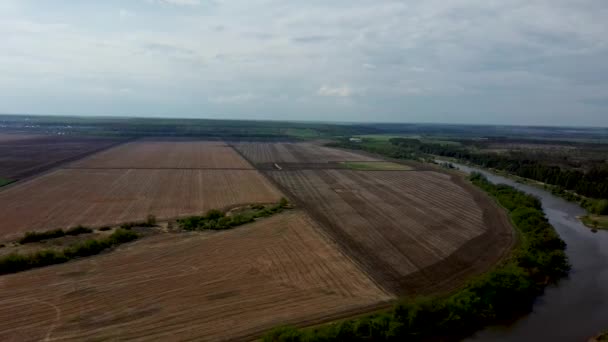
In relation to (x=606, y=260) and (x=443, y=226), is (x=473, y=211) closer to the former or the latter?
(x=443, y=226)

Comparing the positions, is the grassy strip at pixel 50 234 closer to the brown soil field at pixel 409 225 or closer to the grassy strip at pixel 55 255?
the grassy strip at pixel 55 255

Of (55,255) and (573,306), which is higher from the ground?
(55,255)

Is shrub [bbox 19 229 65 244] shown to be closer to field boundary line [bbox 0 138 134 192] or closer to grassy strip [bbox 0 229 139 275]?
grassy strip [bbox 0 229 139 275]

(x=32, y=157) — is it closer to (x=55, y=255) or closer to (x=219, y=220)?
(x=219, y=220)

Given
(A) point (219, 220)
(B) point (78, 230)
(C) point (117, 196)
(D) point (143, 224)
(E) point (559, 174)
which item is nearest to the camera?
(B) point (78, 230)

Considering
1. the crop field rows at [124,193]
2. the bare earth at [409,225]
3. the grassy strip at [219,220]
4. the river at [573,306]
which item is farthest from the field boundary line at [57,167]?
the river at [573,306]

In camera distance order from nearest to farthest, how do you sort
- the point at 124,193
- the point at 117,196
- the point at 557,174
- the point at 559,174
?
the point at 117,196 < the point at 124,193 < the point at 559,174 < the point at 557,174

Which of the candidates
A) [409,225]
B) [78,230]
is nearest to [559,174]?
[409,225]
